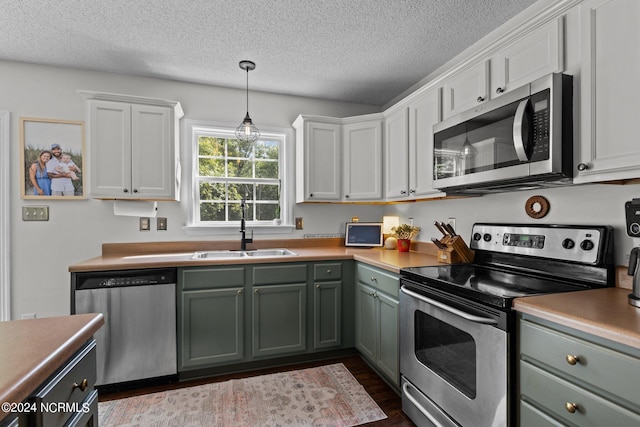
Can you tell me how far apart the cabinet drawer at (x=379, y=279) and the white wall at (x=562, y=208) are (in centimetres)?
73

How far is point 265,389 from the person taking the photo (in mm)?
2234

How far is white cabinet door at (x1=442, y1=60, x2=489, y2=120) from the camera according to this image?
1.86 m

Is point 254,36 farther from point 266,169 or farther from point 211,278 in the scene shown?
Answer: point 211,278

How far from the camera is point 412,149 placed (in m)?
2.55

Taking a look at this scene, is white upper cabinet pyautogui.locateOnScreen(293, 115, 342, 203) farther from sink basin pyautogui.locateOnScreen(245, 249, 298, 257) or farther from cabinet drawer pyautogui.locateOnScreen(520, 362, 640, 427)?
cabinet drawer pyautogui.locateOnScreen(520, 362, 640, 427)

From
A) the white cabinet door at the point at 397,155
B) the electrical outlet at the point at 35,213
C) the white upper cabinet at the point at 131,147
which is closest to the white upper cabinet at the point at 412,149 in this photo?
the white cabinet door at the point at 397,155

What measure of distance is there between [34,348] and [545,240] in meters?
2.17

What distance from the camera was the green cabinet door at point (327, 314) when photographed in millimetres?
2635

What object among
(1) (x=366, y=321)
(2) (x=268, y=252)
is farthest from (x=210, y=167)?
(1) (x=366, y=321)

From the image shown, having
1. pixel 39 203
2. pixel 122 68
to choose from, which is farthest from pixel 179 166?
pixel 39 203

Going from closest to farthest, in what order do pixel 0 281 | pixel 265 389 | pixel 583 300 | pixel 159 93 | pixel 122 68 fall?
pixel 583 300 → pixel 265 389 → pixel 0 281 → pixel 122 68 → pixel 159 93

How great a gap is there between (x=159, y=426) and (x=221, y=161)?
7.18 ft

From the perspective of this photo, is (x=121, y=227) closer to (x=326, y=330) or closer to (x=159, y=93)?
(x=159, y=93)

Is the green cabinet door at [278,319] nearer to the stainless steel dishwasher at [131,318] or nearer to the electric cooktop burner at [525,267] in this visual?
the stainless steel dishwasher at [131,318]
